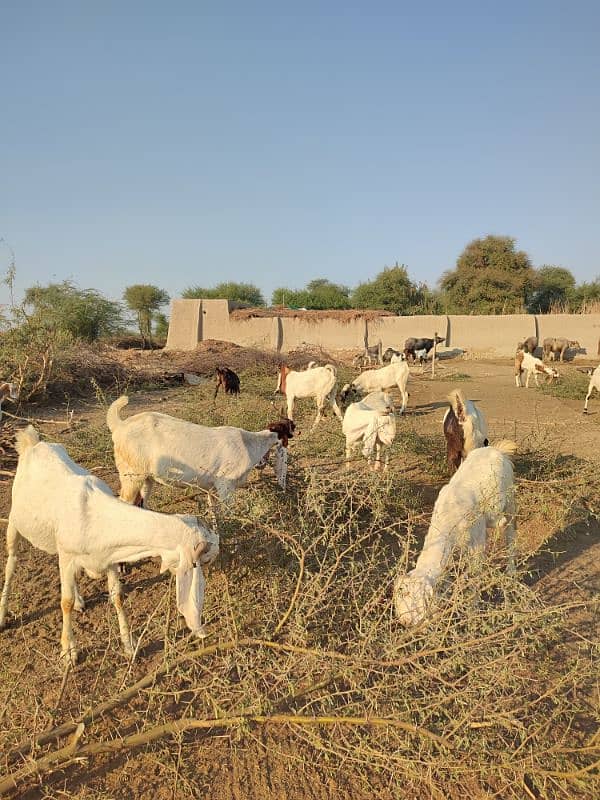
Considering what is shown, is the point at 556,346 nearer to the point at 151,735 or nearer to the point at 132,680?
the point at 132,680

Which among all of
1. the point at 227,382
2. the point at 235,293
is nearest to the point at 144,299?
the point at 235,293

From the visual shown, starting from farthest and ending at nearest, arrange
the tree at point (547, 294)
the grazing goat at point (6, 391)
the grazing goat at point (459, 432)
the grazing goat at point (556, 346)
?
the tree at point (547, 294) < the grazing goat at point (556, 346) < the grazing goat at point (6, 391) < the grazing goat at point (459, 432)

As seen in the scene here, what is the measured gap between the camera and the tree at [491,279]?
1340 inches

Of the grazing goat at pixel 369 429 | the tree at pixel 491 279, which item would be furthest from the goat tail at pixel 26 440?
the tree at pixel 491 279

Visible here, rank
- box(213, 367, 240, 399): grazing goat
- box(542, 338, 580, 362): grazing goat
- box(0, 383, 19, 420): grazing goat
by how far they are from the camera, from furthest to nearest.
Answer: box(542, 338, 580, 362): grazing goat < box(213, 367, 240, 399): grazing goat < box(0, 383, 19, 420): grazing goat

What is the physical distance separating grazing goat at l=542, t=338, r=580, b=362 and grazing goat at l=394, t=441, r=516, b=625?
2101 centimetres

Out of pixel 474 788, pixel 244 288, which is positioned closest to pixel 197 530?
pixel 474 788

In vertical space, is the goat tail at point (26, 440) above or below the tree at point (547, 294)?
below

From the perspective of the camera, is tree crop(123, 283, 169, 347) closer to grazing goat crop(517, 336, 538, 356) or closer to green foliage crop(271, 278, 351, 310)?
green foliage crop(271, 278, 351, 310)

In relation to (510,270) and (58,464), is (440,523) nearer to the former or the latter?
(58,464)

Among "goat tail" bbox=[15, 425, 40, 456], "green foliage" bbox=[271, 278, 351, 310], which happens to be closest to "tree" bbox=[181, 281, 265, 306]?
"green foliage" bbox=[271, 278, 351, 310]

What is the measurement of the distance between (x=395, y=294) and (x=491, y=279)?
6411mm

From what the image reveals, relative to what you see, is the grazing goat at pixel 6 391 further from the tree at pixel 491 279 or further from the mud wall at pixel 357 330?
the tree at pixel 491 279

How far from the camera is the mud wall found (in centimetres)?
2447
